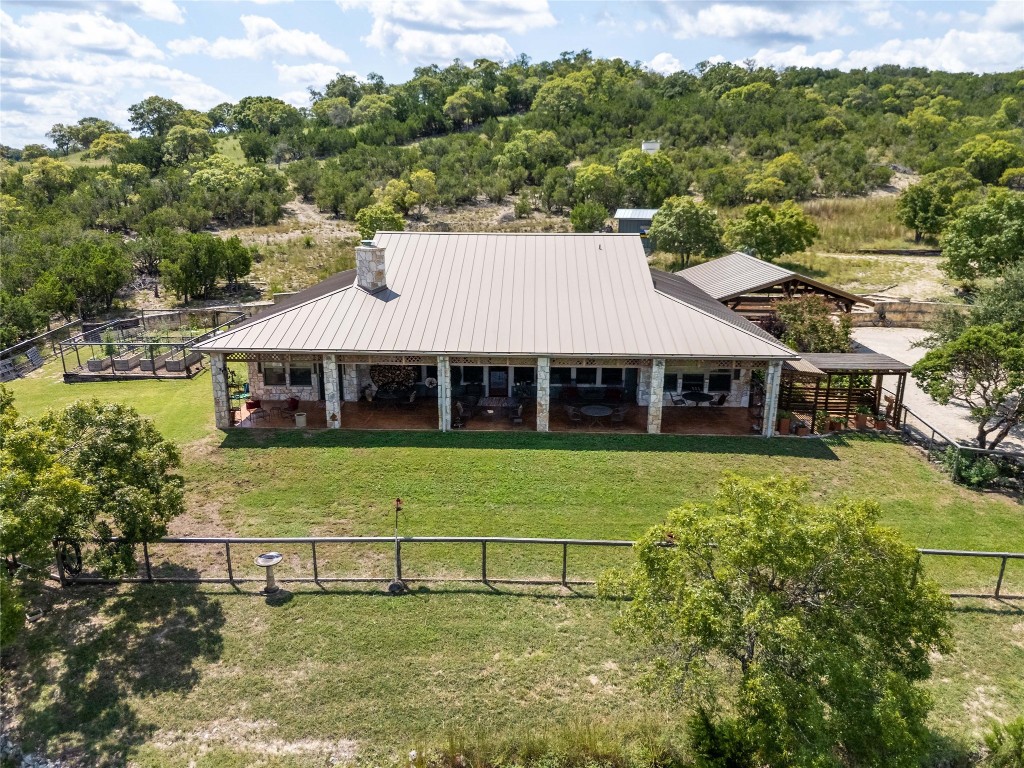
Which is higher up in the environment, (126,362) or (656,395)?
(656,395)

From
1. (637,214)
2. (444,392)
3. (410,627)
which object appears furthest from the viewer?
(637,214)

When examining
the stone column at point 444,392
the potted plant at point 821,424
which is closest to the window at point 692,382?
the potted plant at point 821,424

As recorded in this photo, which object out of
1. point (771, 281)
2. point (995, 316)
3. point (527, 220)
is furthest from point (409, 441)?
point (527, 220)

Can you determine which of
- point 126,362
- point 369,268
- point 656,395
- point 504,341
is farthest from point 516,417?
point 126,362

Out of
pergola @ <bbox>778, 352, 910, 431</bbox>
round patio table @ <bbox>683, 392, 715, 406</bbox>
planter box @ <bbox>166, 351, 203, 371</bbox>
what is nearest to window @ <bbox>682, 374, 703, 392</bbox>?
round patio table @ <bbox>683, 392, 715, 406</bbox>

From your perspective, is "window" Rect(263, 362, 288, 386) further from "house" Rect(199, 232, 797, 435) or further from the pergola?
the pergola

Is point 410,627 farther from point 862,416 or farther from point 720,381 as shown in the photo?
point 862,416
